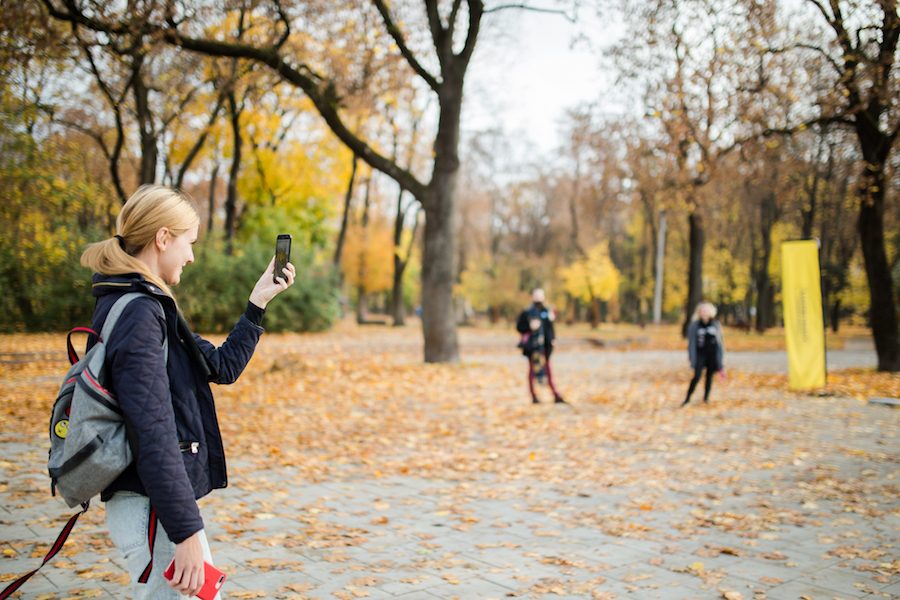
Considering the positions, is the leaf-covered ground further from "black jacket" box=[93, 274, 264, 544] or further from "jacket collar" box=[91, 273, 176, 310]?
"jacket collar" box=[91, 273, 176, 310]

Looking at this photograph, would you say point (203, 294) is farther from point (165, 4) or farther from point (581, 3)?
point (581, 3)

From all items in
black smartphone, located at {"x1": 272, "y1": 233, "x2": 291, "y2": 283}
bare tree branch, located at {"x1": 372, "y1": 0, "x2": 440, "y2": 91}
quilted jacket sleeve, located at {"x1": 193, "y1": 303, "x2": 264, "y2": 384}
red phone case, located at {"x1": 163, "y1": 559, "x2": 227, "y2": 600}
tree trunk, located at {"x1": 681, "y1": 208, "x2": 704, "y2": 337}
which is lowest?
red phone case, located at {"x1": 163, "y1": 559, "x2": 227, "y2": 600}

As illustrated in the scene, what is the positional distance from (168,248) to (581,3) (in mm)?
16801

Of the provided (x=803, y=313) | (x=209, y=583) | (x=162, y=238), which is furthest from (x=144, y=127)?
(x=209, y=583)

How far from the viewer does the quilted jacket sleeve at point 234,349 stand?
2.62 metres

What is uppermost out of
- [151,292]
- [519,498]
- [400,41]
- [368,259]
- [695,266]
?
[400,41]

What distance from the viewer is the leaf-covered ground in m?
4.61

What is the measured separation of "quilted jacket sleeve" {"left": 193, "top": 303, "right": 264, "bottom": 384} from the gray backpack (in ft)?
1.35

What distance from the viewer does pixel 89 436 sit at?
213 centimetres

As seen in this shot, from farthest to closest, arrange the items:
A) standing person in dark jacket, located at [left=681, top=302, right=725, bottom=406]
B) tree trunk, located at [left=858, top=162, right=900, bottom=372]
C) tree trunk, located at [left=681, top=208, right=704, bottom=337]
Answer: tree trunk, located at [left=681, top=208, right=704, bottom=337] → tree trunk, located at [left=858, top=162, right=900, bottom=372] → standing person in dark jacket, located at [left=681, top=302, right=725, bottom=406]

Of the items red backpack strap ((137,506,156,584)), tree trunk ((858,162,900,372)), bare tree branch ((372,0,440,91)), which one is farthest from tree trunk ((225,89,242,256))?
red backpack strap ((137,506,156,584))

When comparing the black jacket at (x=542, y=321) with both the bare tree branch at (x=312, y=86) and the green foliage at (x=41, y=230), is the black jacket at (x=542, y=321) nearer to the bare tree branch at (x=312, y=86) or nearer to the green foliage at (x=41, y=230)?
the bare tree branch at (x=312, y=86)

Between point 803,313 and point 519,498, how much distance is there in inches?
407

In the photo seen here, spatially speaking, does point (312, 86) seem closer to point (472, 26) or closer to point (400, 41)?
point (400, 41)
